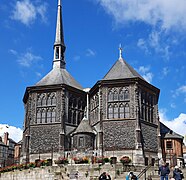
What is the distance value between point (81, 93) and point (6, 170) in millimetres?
15063

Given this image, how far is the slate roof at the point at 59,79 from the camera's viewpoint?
47.6 metres

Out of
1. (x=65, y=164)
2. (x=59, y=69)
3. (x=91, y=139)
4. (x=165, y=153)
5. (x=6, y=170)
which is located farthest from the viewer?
(x=59, y=69)

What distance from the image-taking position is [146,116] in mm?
43250

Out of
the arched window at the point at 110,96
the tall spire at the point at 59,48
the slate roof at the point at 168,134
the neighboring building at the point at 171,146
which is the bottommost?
the neighboring building at the point at 171,146

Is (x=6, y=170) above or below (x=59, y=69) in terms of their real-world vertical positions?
below

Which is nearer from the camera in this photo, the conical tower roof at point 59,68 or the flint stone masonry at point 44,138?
the flint stone masonry at point 44,138

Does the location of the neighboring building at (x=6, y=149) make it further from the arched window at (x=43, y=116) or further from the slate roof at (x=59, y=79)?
the arched window at (x=43, y=116)

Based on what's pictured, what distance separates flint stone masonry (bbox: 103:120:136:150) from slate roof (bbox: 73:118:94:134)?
6.65 feet

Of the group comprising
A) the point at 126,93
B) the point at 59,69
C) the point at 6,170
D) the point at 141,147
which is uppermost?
the point at 59,69

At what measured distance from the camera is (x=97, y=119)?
145 feet

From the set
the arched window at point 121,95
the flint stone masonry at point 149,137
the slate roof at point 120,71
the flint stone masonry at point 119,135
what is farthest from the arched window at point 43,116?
the flint stone masonry at point 149,137

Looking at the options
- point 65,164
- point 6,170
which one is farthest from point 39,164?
point 6,170

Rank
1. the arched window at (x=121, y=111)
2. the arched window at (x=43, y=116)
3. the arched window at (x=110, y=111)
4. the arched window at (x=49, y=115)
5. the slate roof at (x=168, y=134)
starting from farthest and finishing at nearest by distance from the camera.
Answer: the slate roof at (x=168, y=134) < the arched window at (x=43, y=116) < the arched window at (x=49, y=115) < the arched window at (x=110, y=111) < the arched window at (x=121, y=111)

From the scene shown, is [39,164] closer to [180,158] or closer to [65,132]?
[65,132]
